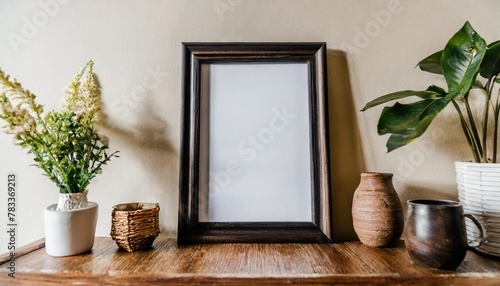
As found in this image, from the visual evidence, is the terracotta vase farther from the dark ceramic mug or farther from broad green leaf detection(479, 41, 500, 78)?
broad green leaf detection(479, 41, 500, 78)

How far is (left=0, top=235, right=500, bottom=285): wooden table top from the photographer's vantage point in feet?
2.14

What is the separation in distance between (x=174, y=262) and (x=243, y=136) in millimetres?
488

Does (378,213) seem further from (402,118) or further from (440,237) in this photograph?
(402,118)

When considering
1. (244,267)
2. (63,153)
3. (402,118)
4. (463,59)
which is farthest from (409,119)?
(63,153)

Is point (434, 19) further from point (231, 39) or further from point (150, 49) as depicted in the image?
point (150, 49)

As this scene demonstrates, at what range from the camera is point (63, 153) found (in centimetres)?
82

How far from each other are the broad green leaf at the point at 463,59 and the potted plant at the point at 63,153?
110 cm

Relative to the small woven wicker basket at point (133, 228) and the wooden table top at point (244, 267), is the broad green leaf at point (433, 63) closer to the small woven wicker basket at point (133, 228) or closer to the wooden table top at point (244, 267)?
the wooden table top at point (244, 267)

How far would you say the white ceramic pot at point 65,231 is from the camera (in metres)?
0.79

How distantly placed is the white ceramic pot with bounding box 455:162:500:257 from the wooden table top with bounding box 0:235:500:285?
0.19 feet

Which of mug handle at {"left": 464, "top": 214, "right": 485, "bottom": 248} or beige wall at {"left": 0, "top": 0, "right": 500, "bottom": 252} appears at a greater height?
beige wall at {"left": 0, "top": 0, "right": 500, "bottom": 252}

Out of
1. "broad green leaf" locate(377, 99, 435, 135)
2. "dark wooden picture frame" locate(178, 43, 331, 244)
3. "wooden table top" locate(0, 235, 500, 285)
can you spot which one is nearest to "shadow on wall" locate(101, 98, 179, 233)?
"dark wooden picture frame" locate(178, 43, 331, 244)

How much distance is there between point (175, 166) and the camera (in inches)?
40.4

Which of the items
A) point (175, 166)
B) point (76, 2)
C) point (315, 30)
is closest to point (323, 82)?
point (315, 30)
